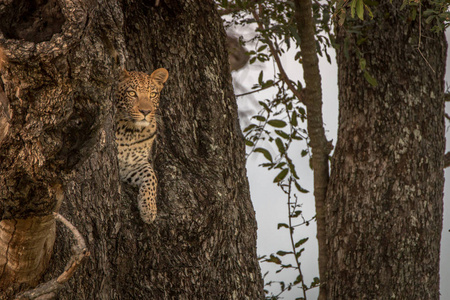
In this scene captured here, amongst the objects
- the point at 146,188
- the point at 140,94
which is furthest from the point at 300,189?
the point at 146,188

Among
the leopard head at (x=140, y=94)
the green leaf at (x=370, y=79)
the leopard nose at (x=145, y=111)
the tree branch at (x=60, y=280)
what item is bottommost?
the tree branch at (x=60, y=280)

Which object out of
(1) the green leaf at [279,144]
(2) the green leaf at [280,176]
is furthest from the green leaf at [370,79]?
(2) the green leaf at [280,176]

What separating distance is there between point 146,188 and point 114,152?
1.53ft

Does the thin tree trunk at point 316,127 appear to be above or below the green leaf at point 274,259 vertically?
above

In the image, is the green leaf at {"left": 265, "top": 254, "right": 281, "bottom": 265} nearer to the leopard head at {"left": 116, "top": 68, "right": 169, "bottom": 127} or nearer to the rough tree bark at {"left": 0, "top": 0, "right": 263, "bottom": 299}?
the rough tree bark at {"left": 0, "top": 0, "right": 263, "bottom": 299}

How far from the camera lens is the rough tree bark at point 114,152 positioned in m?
1.59

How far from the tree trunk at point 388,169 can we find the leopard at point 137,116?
5.04 feet

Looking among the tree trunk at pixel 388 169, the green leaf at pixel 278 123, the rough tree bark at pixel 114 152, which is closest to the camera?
the rough tree bark at pixel 114 152

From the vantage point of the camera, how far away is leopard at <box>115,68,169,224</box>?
324 cm

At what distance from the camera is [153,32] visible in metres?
3.36

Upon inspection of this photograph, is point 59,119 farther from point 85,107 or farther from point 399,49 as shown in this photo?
point 399,49

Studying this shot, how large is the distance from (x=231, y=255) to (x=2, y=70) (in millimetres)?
1788

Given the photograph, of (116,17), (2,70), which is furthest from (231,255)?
(2,70)

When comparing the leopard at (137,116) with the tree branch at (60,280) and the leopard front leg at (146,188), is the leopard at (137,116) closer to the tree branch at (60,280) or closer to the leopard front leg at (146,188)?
the leopard front leg at (146,188)
